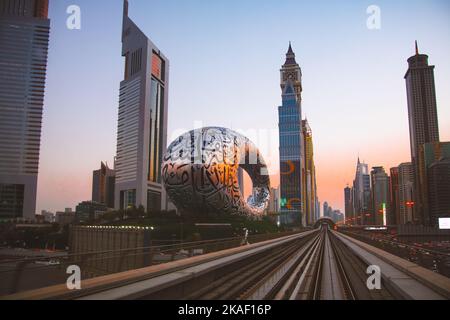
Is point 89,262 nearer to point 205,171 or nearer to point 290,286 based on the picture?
point 290,286

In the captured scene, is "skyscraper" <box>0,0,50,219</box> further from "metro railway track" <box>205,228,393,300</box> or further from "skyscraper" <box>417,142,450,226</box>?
"skyscraper" <box>417,142,450,226</box>

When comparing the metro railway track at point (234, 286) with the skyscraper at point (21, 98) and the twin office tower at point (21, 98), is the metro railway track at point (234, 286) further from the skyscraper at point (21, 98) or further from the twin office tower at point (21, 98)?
the skyscraper at point (21, 98)

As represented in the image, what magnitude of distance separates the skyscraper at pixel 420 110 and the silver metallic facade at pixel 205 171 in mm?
115873

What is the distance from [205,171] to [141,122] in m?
139

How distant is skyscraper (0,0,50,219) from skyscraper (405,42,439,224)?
127415mm

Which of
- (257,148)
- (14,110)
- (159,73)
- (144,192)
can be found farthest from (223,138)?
(159,73)

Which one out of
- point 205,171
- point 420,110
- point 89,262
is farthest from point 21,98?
point 420,110

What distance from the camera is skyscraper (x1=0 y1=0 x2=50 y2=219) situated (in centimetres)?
9350

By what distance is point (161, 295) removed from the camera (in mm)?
7250

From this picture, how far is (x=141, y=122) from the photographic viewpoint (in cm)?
16638

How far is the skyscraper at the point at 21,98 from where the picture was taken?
3681 inches

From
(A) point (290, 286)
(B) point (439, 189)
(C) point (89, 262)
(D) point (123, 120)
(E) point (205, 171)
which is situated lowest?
(A) point (290, 286)

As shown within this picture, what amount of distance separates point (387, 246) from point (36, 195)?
11033 centimetres
